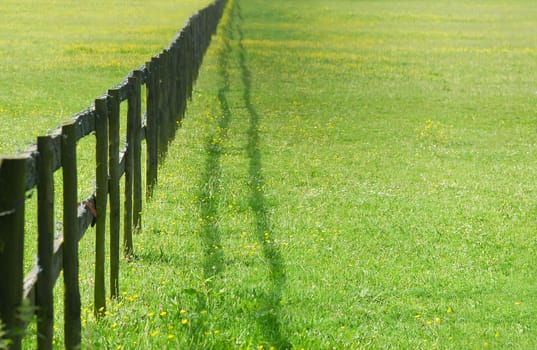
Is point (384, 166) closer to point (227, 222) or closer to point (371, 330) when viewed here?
point (227, 222)

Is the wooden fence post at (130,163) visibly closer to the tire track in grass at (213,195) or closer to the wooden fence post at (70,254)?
the tire track in grass at (213,195)

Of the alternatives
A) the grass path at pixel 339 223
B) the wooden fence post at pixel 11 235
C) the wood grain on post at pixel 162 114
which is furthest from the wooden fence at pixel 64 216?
the wood grain on post at pixel 162 114

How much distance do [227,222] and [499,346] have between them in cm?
382

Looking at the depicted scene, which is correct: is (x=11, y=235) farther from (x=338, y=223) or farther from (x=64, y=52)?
(x=64, y=52)

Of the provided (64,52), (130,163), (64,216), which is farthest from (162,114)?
(64,52)

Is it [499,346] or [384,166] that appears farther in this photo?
[384,166]

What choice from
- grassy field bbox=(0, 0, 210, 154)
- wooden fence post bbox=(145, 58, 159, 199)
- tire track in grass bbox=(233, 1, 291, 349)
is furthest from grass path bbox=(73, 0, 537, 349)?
grassy field bbox=(0, 0, 210, 154)

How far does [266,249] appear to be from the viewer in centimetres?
906

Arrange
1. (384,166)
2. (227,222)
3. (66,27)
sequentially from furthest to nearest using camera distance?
(66,27)
(384,166)
(227,222)

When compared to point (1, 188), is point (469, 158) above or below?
below

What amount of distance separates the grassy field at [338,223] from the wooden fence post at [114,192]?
20cm

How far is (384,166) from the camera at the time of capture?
1447 cm

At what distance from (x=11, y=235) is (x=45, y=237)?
77 cm

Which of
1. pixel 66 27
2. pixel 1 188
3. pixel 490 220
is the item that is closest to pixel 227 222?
pixel 490 220
